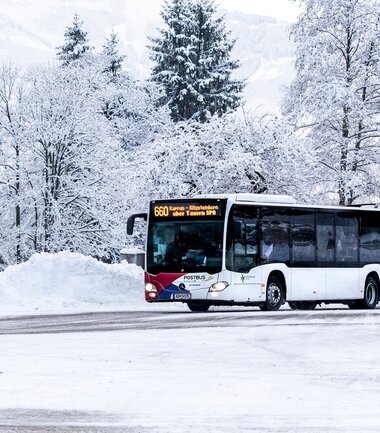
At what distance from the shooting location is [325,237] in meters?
32.0

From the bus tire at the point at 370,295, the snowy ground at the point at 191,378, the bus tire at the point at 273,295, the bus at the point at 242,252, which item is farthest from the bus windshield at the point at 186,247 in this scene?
the bus tire at the point at 370,295

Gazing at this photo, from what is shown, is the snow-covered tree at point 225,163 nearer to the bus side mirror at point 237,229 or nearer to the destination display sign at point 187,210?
the destination display sign at point 187,210

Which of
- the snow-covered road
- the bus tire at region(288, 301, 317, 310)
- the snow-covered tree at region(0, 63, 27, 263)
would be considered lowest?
the snow-covered road

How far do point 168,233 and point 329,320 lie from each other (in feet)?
18.4

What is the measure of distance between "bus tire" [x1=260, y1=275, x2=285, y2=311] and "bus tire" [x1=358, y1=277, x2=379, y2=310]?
→ 374 centimetres

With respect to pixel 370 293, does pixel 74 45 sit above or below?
above

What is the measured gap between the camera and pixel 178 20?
73.2 meters

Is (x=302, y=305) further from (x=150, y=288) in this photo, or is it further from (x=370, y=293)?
(x=150, y=288)

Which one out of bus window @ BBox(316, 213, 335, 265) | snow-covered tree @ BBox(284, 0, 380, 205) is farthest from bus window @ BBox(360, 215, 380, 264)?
snow-covered tree @ BBox(284, 0, 380, 205)

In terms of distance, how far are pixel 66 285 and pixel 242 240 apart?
6296mm

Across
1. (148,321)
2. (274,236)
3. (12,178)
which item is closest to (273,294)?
(274,236)

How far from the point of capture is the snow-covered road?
9547mm

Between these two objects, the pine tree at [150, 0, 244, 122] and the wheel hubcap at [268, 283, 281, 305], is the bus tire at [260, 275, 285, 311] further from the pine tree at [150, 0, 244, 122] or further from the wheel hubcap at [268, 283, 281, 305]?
the pine tree at [150, 0, 244, 122]

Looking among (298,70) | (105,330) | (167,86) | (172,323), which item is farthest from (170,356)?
(167,86)
